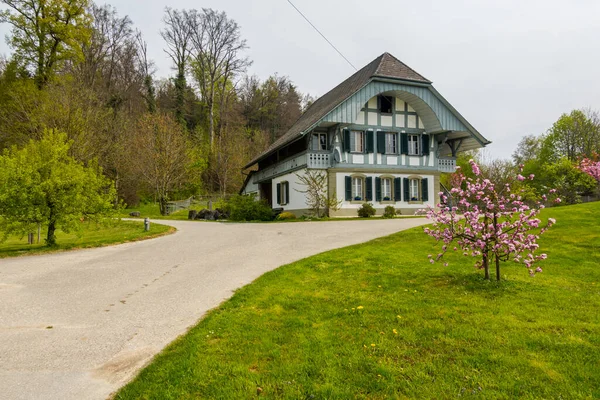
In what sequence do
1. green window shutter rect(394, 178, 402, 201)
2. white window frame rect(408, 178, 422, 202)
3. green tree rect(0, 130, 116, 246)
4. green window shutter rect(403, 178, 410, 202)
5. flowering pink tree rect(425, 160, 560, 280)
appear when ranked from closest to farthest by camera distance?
1. flowering pink tree rect(425, 160, 560, 280)
2. green tree rect(0, 130, 116, 246)
3. green window shutter rect(394, 178, 402, 201)
4. green window shutter rect(403, 178, 410, 202)
5. white window frame rect(408, 178, 422, 202)

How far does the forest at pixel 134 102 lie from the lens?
84.7ft

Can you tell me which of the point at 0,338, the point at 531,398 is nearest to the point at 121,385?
the point at 0,338

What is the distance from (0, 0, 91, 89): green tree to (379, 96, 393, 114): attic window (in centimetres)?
2327

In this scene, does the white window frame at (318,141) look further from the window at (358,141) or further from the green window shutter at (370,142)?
the green window shutter at (370,142)

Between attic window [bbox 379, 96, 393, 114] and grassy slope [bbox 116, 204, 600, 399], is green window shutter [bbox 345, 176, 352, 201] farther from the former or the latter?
grassy slope [bbox 116, 204, 600, 399]

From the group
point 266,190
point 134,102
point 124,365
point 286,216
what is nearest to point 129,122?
point 134,102

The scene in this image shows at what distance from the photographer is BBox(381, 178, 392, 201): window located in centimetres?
2498

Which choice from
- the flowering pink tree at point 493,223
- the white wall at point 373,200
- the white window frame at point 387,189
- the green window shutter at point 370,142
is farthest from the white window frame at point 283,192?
the flowering pink tree at point 493,223

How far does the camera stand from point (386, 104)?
2575cm

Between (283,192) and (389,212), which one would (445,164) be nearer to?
(389,212)

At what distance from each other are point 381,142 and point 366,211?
512cm

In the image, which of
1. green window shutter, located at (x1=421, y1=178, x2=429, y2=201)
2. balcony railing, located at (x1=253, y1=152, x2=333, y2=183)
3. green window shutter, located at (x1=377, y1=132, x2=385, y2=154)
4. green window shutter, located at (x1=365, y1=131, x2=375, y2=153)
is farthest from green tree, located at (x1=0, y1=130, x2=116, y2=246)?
green window shutter, located at (x1=421, y1=178, x2=429, y2=201)

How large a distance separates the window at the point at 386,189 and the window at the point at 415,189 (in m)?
1.69

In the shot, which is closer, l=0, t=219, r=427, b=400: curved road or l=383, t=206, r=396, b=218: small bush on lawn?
l=0, t=219, r=427, b=400: curved road
